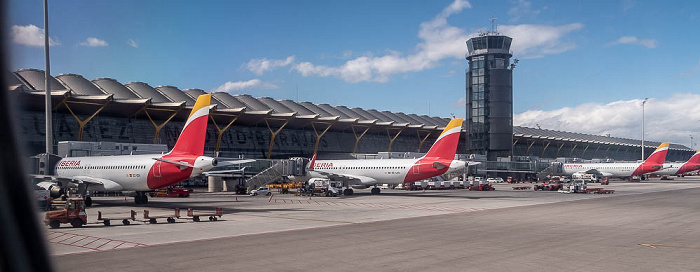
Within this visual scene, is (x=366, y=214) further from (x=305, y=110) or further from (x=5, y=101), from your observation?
(x=305, y=110)

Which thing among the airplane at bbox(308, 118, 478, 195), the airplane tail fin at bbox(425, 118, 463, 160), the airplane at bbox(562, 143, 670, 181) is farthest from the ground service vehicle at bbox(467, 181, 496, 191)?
the airplane at bbox(562, 143, 670, 181)

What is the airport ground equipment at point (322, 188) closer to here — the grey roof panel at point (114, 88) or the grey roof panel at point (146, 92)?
the grey roof panel at point (146, 92)

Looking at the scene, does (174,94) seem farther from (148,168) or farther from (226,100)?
(148,168)

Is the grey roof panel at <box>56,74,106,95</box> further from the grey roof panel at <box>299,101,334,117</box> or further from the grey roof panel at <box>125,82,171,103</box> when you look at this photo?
the grey roof panel at <box>299,101,334,117</box>

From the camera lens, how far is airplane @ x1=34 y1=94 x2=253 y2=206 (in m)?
36.8

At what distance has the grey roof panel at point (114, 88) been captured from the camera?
91875 mm

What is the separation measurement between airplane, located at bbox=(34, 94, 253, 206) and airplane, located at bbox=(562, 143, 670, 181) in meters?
91.4

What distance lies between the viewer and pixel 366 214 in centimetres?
3388

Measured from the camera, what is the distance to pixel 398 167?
55.8 metres

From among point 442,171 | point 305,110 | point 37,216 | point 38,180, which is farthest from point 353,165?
point 305,110

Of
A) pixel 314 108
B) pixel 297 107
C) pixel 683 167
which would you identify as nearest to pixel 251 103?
pixel 297 107

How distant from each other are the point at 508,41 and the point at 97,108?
257 feet

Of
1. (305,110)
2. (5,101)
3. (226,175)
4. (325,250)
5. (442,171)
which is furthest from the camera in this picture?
(305,110)

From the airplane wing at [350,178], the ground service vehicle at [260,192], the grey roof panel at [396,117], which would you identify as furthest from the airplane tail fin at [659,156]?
the ground service vehicle at [260,192]
